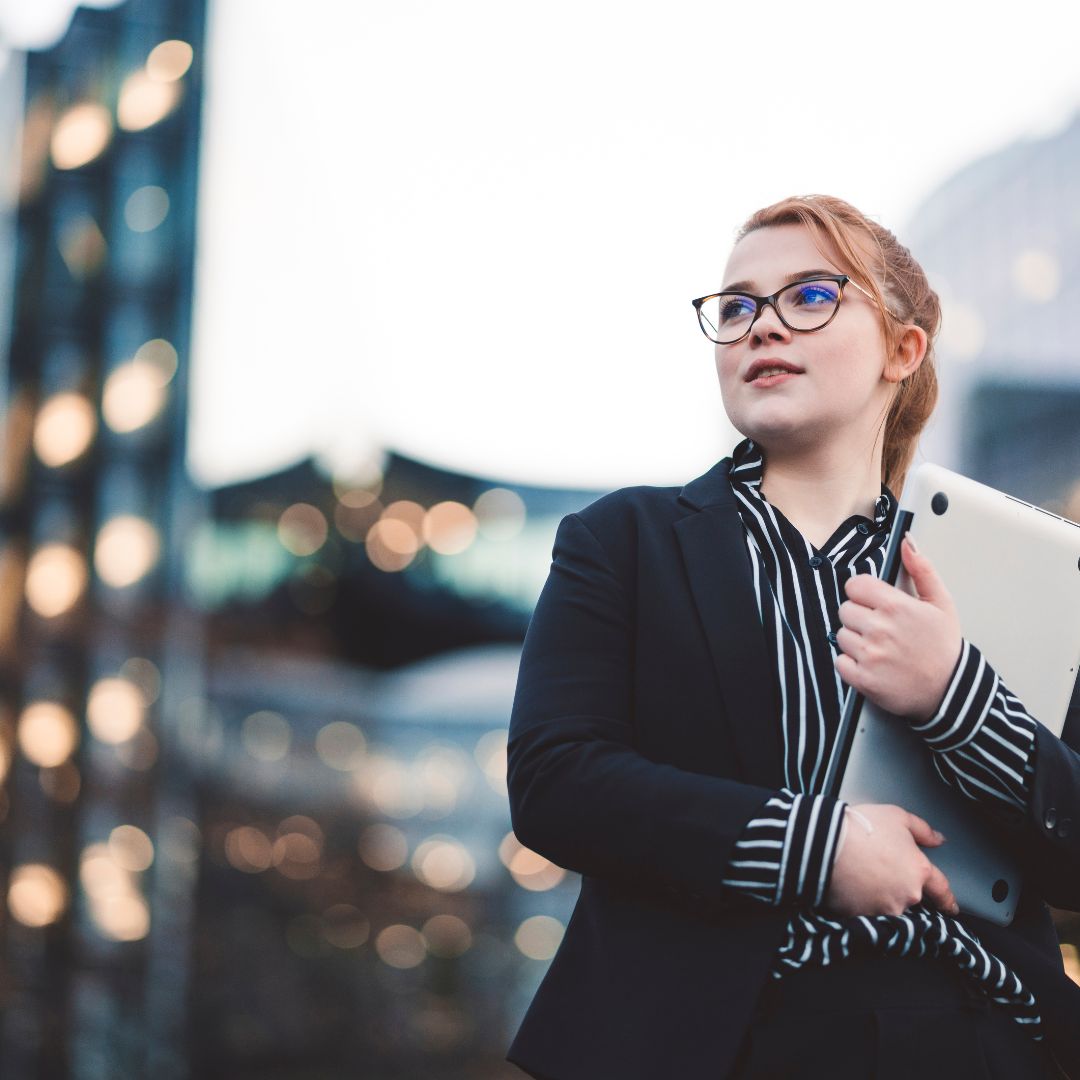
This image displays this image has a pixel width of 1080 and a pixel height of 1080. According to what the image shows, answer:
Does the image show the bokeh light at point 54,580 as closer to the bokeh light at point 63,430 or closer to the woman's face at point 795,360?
the bokeh light at point 63,430

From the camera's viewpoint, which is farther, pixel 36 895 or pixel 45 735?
pixel 36 895

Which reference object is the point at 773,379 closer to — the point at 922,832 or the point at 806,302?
the point at 806,302

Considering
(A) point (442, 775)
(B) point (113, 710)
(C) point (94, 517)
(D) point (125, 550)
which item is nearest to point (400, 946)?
(A) point (442, 775)

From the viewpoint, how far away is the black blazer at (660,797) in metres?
1.16

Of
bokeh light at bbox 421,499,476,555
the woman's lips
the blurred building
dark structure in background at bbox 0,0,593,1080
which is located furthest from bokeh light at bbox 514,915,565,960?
the woman's lips

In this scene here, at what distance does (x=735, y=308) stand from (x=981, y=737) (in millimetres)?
583

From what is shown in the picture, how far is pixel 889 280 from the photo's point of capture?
147cm

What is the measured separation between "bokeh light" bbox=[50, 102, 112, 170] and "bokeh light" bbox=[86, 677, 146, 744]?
1524cm

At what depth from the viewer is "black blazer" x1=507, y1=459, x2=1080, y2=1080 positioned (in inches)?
45.6

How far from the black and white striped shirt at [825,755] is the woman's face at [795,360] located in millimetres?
107

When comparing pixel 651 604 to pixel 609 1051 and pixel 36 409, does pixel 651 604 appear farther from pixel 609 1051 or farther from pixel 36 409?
pixel 36 409

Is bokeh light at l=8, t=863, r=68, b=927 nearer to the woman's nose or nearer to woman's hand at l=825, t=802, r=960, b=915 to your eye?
the woman's nose

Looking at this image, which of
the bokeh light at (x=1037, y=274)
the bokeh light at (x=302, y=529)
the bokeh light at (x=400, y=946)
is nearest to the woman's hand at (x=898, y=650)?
the bokeh light at (x=1037, y=274)

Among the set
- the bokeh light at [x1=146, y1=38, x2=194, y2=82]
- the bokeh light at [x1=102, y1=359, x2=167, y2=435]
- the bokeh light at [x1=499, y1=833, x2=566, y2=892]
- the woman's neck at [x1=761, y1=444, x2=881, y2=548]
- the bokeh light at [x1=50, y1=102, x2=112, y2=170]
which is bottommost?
the bokeh light at [x1=499, y1=833, x2=566, y2=892]
